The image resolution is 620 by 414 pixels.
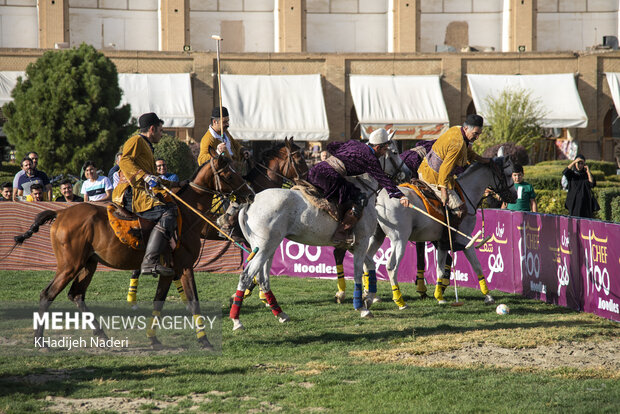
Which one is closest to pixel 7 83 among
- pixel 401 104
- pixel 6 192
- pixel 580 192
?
pixel 401 104

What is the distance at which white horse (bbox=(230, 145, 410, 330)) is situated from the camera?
10367 millimetres

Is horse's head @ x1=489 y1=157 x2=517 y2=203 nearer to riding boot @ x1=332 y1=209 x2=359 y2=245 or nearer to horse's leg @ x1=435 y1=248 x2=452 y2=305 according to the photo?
horse's leg @ x1=435 y1=248 x2=452 y2=305

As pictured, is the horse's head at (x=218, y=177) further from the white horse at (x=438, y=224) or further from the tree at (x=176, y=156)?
the tree at (x=176, y=156)

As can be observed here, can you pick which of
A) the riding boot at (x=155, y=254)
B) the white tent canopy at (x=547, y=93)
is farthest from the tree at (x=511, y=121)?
the riding boot at (x=155, y=254)

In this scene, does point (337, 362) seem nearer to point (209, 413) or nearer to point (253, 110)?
point (209, 413)

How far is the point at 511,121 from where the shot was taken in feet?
125

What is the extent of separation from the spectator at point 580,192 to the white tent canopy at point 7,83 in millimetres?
27805

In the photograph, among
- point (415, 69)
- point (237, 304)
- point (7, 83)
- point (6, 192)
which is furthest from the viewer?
point (415, 69)

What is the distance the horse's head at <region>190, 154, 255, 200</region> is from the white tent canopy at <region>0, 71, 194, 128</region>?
28.6 metres

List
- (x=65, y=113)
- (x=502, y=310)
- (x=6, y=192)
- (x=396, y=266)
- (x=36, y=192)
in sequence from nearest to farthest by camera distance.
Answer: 1. (x=502, y=310)
2. (x=396, y=266)
3. (x=36, y=192)
4. (x=6, y=192)
5. (x=65, y=113)

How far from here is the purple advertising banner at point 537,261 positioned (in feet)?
36.8

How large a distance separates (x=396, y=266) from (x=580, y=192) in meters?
8.49

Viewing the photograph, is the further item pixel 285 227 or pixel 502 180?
pixel 502 180

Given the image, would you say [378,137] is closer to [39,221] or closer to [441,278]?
[441,278]
